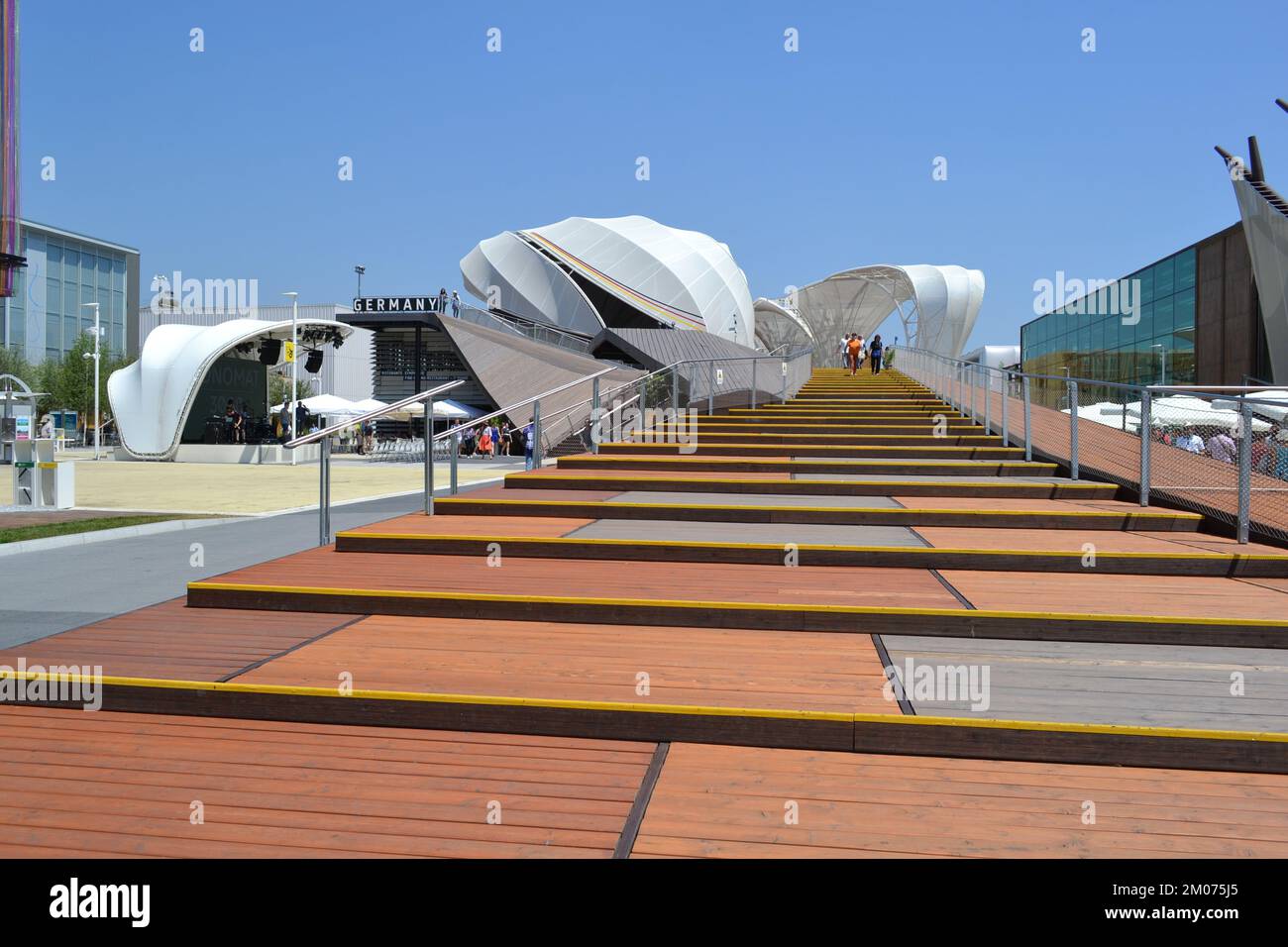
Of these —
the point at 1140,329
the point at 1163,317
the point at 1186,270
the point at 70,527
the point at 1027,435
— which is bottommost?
the point at 70,527

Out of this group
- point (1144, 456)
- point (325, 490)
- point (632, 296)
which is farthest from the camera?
point (632, 296)

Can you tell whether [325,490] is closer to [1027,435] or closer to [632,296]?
[1027,435]

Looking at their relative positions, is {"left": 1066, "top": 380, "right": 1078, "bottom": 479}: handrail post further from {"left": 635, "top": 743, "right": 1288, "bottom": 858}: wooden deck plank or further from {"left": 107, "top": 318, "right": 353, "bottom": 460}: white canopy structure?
{"left": 107, "top": 318, "right": 353, "bottom": 460}: white canopy structure

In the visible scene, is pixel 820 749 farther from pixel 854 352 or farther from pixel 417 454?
pixel 417 454

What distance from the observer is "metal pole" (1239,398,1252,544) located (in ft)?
23.7

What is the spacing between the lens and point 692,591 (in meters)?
5.90

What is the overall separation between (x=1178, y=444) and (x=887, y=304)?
7021 centimetres

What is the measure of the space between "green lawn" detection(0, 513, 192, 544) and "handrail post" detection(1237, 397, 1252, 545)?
1228cm

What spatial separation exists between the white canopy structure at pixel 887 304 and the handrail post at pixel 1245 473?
6062cm

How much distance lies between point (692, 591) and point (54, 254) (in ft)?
328

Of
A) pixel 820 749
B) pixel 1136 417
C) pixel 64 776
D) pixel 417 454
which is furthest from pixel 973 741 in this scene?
pixel 417 454

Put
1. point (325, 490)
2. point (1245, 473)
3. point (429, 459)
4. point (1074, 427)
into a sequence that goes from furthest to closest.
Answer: point (1074, 427)
point (429, 459)
point (325, 490)
point (1245, 473)

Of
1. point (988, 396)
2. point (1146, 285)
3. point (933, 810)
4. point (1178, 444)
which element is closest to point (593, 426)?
point (988, 396)

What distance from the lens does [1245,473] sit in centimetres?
725
